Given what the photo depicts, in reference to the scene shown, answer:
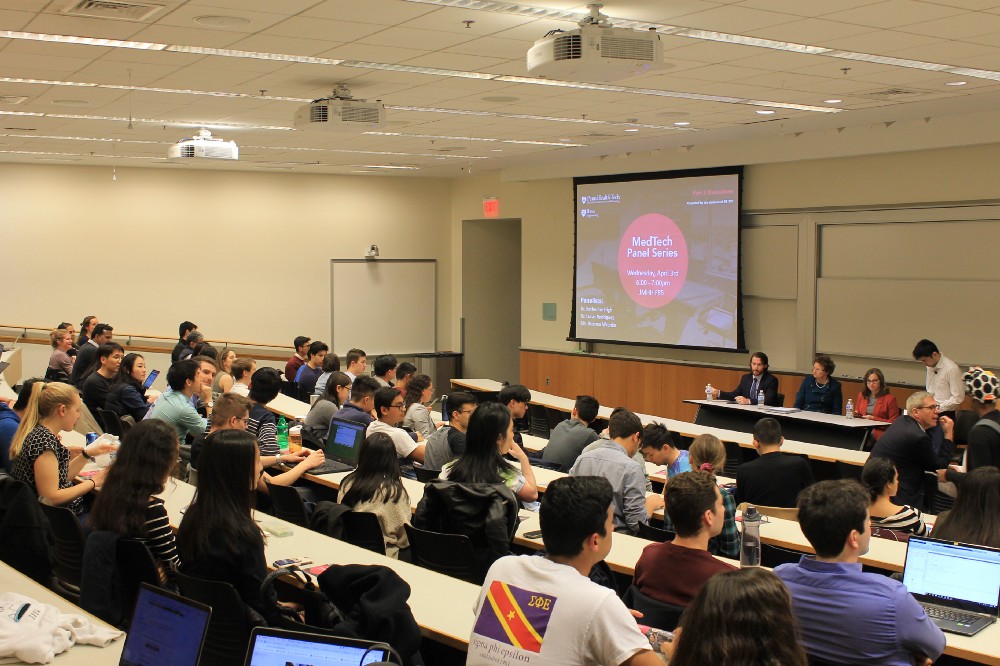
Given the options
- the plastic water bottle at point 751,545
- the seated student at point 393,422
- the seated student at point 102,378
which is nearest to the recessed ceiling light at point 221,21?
the seated student at point 393,422

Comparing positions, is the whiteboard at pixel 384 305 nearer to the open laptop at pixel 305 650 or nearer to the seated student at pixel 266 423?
the seated student at pixel 266 423

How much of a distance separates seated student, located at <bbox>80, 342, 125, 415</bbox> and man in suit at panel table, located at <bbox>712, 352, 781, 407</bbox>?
6312 millimetres

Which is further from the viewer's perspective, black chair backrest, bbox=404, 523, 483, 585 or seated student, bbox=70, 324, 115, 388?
seated student, bbox=70, 324, 115, 388

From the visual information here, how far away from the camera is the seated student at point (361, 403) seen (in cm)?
705

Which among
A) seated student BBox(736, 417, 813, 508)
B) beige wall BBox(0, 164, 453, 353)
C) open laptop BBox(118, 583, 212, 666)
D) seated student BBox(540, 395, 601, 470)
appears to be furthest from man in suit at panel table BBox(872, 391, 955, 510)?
beige wall BBox(0, 164, 453, 353)

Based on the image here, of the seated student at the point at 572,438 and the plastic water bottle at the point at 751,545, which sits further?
the seated student at the point at 572,438

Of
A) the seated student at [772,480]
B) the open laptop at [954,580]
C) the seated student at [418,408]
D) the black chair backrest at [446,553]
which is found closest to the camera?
the open laptop at [954,580]

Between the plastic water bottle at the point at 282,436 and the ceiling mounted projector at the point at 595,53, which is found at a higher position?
the ceiling mounted projector at the point at 595,53

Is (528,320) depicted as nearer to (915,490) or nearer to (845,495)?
(915,490)

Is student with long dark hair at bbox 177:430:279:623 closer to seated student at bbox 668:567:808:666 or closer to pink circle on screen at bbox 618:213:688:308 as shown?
seated student at bbox 668:567:808:666

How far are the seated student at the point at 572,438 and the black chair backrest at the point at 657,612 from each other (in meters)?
3.73

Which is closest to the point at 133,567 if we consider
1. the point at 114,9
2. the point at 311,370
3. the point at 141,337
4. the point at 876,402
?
the point at 114,9

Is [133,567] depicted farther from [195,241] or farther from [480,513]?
[195,241]

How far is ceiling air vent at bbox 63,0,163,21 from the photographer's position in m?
5.54
